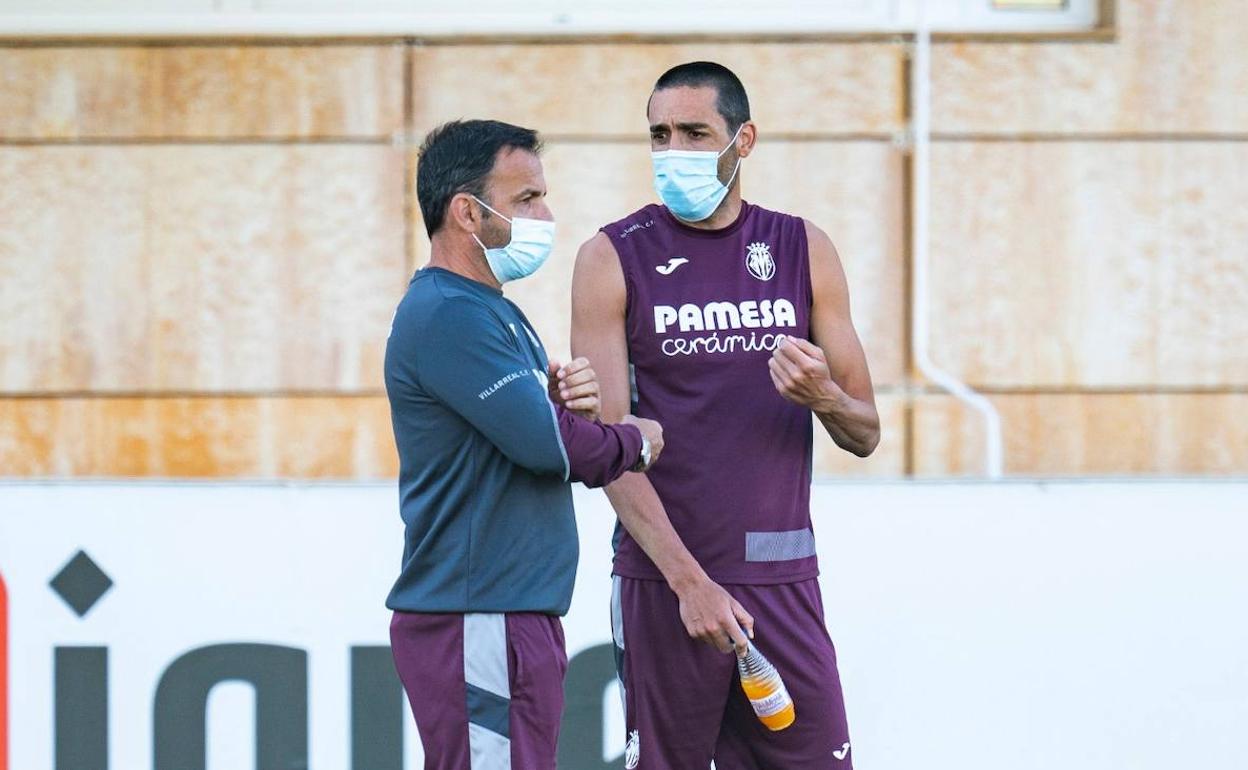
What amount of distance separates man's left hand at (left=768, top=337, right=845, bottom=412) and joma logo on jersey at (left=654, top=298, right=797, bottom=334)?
0.16 m

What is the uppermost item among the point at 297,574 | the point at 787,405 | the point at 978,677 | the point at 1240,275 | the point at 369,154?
the point at 369,154

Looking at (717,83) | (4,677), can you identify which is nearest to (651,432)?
(717,83)

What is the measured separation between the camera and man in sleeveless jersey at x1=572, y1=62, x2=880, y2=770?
3.19 meters

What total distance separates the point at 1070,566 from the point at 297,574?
2.03 meters

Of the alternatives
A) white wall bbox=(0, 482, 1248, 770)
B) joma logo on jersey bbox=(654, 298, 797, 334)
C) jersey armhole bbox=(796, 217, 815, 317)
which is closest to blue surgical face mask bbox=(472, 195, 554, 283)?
joma logo on jersey bbox=(654, 298, 797, 334)

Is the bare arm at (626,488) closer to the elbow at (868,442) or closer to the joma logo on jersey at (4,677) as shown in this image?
the elbow at (868,442)

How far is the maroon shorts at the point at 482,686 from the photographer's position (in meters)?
2.78

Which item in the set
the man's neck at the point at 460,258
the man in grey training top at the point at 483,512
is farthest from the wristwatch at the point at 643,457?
the man's neck at the point at 460,258

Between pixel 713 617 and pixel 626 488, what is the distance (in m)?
0.31

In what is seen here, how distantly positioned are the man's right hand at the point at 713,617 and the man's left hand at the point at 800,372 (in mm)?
419

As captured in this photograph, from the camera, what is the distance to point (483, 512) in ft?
9.18

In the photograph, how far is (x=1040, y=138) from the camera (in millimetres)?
6863

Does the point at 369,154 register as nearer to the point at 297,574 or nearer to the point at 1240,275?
the point at 297,574

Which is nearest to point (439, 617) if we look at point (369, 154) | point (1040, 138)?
point (369, 154)
